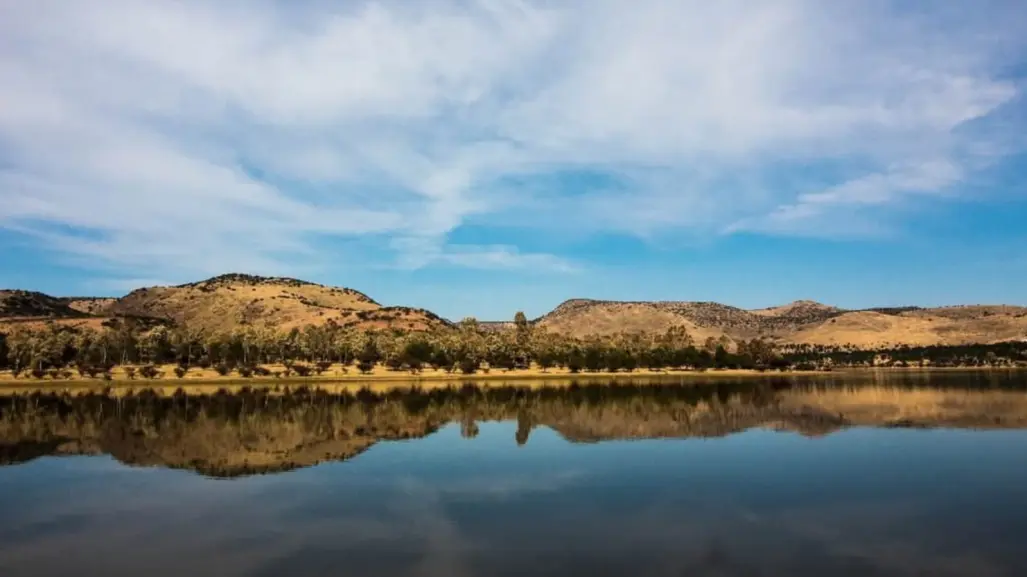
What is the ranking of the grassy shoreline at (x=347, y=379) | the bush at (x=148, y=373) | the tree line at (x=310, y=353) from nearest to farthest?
the grassy shoreline at (x=347, y=379) → the bush at (x=148, y=373) → the tree line at (x=310, y=353)

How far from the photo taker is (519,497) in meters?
26.9

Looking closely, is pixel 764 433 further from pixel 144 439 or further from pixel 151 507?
pixel 144 439

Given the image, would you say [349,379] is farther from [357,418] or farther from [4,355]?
[357,418]

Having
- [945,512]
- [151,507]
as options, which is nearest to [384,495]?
[151,507]

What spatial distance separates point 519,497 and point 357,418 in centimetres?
3550

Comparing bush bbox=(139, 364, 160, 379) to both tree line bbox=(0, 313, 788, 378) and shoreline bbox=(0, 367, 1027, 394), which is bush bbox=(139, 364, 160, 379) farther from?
shoreline bbox=(0, 367, 1027, 394)

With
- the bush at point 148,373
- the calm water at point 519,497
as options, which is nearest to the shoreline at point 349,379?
the bush at point 148,373

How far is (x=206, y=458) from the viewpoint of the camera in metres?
37.9

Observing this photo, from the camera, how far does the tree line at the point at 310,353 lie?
450 feet

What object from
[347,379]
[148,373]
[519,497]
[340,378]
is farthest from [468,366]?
[519,497]

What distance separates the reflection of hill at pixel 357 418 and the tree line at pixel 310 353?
2094 inches

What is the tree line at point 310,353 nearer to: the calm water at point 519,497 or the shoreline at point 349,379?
the shoreline at point 349,379

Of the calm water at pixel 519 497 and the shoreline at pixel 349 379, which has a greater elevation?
the shoreline at pixel 349 379

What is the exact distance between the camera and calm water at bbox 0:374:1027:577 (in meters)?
18.8
